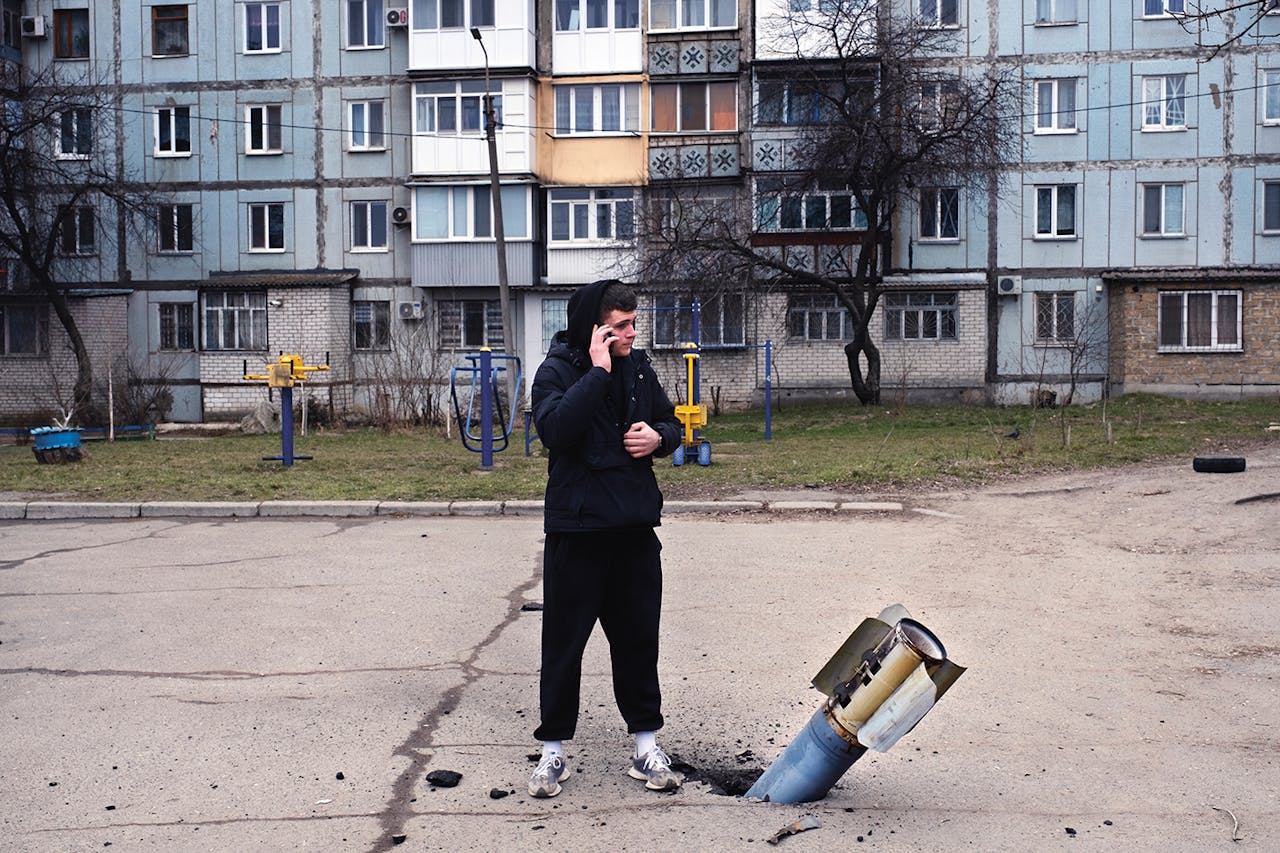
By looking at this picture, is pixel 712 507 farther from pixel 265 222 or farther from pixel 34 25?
pixel 34 25

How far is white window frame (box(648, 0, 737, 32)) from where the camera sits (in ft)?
128

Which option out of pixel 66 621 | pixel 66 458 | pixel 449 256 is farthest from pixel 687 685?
pixel 449 256

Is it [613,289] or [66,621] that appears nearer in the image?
[613,289]

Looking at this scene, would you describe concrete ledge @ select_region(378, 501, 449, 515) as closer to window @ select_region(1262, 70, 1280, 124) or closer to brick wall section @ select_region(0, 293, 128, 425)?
brick wall section @ select_region(0, 293, 128, 425)

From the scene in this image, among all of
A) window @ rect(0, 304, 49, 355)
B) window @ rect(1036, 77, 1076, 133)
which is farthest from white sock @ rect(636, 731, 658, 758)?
window @ rect(0, 304, 49, 355)

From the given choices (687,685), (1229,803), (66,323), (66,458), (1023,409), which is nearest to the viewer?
(1229,803)

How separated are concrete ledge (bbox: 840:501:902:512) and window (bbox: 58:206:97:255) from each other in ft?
109

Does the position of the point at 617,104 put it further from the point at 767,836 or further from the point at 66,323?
the point at 767,836

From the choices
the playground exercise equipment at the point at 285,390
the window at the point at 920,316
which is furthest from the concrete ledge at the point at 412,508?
the window at the point at 920,316

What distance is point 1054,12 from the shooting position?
3819 centimetres

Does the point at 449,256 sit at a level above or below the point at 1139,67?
below

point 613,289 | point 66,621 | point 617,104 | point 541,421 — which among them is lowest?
point 66,621

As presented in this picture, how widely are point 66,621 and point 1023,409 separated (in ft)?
95.0

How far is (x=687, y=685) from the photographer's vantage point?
21.5ft
